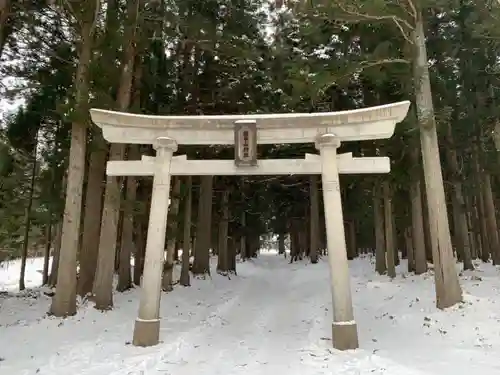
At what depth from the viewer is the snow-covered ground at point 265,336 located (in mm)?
6545

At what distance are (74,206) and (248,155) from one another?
4.51 m

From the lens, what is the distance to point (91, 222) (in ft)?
39.7

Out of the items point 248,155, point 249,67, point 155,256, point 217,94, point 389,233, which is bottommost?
point 155,256

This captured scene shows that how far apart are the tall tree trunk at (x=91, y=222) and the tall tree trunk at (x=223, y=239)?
9.83 m

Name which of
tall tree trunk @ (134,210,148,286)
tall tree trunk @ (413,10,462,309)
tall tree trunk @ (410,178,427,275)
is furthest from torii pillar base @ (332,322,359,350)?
tall tree trunk @ (134,210,148,286)

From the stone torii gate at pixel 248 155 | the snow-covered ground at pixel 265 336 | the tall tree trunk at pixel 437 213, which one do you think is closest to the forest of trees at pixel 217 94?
the tall tree trunk at pixel 437 213

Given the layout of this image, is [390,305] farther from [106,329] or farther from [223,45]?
[223,45]

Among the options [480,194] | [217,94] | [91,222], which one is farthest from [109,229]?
[480,194]

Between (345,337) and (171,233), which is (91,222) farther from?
(345,337)

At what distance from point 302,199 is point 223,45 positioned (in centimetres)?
1744

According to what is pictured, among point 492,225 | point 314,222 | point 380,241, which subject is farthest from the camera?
point 314,222

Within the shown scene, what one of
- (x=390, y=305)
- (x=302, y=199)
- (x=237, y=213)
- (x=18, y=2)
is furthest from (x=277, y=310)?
(x=302, y=199)

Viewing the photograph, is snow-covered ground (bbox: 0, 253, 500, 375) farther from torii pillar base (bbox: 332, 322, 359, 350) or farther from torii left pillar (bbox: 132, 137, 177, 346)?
torii left pillar (bbox: 132, 137, 177, 346)

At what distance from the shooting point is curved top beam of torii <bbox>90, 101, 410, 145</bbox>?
8.39 m
